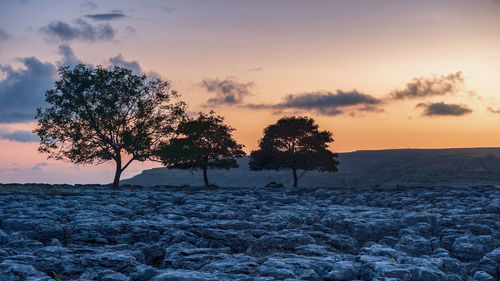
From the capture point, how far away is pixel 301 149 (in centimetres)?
6188

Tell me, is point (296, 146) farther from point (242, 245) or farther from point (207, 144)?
point (242, 245)

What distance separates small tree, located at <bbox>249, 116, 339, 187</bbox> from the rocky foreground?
39239 millimetres

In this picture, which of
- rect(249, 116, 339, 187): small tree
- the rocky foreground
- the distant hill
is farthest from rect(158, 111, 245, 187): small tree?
the distant hill

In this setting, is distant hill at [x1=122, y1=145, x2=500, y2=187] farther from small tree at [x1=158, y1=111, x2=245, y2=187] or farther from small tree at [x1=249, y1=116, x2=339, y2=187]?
small tree at [x1=158, y1=111, x2=245, y2=187]

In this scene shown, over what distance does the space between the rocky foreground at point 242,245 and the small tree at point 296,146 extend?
3924cm

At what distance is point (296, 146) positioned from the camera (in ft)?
205

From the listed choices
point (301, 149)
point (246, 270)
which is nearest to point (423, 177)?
point (301, 149)

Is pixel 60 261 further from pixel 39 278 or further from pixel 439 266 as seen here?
pixel 439 266

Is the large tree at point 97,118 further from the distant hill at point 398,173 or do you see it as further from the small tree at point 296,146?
the distant hill at point 398,173

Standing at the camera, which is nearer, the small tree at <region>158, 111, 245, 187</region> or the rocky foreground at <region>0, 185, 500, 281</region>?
the rocky foreground at <region>0, 185, 500, 281</region>

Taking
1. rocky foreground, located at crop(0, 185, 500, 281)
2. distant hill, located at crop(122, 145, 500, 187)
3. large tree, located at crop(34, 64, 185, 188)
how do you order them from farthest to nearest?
distant hill, located at crop(122, 145, 500, 187), large tree, located at crop(34, 64, 185, 188), rocky foreground, located at crop(0, 185, 500, 281)

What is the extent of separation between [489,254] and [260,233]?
6.48 m

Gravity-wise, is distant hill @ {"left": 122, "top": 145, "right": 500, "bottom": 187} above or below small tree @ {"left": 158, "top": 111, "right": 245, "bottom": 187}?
below

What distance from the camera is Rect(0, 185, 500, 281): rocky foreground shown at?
29.9ft
